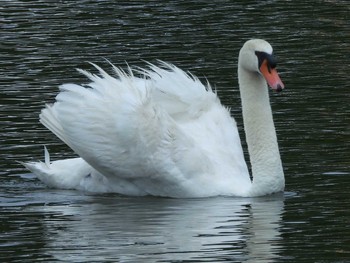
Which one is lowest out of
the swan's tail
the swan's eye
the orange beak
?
the swan's tail

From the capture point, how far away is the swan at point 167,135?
45.0 feet

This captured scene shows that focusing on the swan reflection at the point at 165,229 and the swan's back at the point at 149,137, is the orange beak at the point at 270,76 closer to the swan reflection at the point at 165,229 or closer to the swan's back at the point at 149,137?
the swan's back at the point at 149,137

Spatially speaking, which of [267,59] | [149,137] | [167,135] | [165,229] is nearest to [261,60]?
[267,59]

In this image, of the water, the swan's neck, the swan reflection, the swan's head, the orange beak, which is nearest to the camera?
the swan reflection

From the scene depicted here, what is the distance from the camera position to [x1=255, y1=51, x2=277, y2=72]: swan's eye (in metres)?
13.7

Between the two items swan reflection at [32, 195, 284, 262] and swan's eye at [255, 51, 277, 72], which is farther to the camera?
swan's eye at [255, 51, 277, 72]

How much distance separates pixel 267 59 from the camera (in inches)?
540

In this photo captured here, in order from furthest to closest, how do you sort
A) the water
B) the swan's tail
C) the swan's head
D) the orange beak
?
the swan's tail, the swan's head, the orange beak, the water

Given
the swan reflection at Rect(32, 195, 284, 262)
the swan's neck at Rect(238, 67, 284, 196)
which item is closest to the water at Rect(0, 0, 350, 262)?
the swan reflection at Rect(32, 195, 284, 262)

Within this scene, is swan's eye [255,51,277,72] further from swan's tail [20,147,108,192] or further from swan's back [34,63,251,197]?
swan's tail [20,147,108,192]

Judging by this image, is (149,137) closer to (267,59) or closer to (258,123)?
(258,123)

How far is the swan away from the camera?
1373 centimetres

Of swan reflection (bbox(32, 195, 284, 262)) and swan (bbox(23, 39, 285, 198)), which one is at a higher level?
swan (bbox(23, 39, 285, 198))

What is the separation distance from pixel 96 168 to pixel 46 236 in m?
1.93
